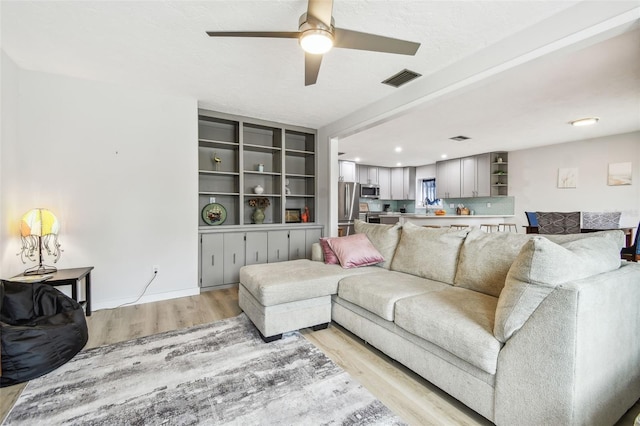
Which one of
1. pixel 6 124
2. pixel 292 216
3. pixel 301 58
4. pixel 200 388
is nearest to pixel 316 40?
pixel 301 58

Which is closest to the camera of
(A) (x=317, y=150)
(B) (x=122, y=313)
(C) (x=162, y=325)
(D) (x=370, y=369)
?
(D) (x=370, y=369)

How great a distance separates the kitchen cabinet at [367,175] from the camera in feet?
28.9

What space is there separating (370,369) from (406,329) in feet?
1.35

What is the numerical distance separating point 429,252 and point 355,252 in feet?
2.45

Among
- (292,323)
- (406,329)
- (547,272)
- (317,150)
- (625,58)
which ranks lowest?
(292,323)

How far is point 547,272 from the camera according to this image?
135 cm

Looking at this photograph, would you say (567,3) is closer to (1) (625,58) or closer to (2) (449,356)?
(1) (625,58)

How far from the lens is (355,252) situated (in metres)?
3.04

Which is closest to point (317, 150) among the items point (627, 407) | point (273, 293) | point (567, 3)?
point (273, 293)

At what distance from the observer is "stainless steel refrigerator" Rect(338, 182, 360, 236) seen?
658 cm

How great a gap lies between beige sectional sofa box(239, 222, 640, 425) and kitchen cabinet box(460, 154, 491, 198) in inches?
212

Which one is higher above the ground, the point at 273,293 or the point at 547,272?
the point at 547,272

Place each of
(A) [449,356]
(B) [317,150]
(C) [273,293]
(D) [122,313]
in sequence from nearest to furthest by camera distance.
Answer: (A) [449,356] → (C) [273,293] → (D) [122,313] → (B) [317,150]

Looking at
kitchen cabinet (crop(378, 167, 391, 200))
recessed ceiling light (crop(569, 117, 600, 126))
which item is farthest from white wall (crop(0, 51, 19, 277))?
kitchen cabinet (crop(378, 167, 391, 200))
